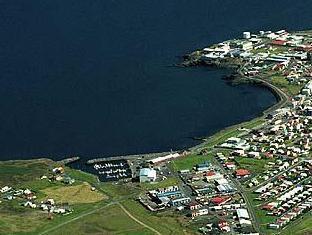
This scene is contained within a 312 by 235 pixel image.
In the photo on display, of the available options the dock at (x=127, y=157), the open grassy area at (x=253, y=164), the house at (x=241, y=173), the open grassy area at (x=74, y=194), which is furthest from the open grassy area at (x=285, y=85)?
the open grassy area at (x=74, y=194)

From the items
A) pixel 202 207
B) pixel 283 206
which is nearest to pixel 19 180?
pixel 202 207

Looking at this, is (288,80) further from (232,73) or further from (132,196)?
(132,196)

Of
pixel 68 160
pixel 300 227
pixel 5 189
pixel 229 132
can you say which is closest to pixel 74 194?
pixel 5 189

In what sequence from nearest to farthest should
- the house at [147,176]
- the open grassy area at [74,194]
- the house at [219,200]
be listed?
the house at [219,200] < the open grassy area at [74,194] < the house at [147,176]

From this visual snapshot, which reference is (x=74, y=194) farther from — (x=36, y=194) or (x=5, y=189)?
(x=5, y=189)

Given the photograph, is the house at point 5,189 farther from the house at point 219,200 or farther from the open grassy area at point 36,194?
the house at point 219,200

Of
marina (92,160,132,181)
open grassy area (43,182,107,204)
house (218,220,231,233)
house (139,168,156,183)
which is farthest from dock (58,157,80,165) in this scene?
house (218,220,231,233)
